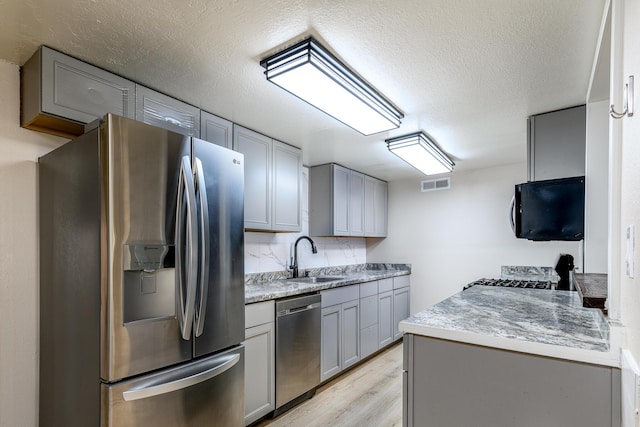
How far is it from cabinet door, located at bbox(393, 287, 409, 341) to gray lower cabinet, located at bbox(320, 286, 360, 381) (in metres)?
0.94

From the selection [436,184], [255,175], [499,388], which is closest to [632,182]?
[499,388]

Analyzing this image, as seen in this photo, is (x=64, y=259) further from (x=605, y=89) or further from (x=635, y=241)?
(x=605, y=89)

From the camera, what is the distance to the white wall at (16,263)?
1724mm

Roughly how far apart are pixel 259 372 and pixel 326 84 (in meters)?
1.97

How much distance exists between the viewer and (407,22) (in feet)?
4.77

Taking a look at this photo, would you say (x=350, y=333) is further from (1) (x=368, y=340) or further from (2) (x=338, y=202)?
(2) (x=338, y=202)

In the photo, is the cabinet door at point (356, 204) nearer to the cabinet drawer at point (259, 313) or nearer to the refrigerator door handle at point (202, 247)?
the cabinet drawer at point (259, 313)

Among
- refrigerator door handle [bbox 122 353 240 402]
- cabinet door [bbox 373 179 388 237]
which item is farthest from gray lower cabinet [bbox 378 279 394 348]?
refrigerator door handle [bbox 122 353 240 402]

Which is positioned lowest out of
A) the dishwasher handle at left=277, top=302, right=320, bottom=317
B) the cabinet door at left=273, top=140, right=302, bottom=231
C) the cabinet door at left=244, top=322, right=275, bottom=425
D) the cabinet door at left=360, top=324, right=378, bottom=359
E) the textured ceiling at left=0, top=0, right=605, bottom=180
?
the cabinet door at left=360, top=324, right=378, bottom=359

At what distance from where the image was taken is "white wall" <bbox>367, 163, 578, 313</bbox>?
161 inches

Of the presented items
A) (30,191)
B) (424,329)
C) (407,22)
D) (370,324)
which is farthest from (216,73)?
(370,324)

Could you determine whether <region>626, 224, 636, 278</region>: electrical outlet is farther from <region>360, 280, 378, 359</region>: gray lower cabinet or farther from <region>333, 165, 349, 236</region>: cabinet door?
<region>333, 165, 349, 236</region>: cabinet door

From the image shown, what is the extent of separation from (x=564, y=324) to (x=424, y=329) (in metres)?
0.61

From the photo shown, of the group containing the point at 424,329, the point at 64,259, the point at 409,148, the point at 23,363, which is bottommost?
the point at 23,363
